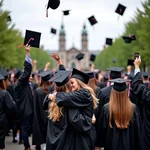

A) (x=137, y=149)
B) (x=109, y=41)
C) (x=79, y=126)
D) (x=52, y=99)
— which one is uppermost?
(x=109, y=41)

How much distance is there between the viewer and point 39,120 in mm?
9508

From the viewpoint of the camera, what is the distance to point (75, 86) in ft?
17.6

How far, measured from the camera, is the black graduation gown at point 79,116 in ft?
17.0

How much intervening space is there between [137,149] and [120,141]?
11.3 inches

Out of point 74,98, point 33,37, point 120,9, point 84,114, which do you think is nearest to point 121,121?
point 84,114

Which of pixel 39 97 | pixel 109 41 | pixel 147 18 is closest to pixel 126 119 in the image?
pixel 39 97

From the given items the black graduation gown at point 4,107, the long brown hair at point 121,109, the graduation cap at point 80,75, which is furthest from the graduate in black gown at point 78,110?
the black graduation gown at point 4,107

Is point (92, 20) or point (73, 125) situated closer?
point (73, 125)

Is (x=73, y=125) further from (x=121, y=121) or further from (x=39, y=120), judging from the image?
(x=39, y=120)

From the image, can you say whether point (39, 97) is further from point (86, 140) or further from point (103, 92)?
point (86, 140)

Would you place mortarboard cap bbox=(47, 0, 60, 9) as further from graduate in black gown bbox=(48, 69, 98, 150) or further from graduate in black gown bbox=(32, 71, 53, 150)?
graduate in black gown bbox=(48, 69, 98, 150)

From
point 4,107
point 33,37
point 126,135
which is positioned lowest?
point 126,135

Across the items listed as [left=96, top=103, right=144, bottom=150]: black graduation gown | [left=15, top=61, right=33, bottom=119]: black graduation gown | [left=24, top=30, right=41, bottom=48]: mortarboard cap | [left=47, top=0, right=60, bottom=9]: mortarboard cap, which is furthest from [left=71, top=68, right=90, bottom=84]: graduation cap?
[left=15, top=61, right=33, bottom=119]: black graduation gown

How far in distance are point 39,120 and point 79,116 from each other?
14.4 ft
